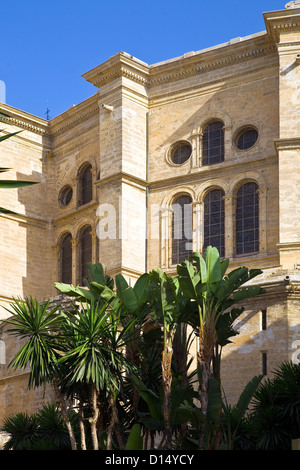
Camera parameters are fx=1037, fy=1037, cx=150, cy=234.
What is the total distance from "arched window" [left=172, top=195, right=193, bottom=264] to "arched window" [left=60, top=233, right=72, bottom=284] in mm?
4960

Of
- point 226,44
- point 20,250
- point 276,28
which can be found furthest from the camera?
point 20,250

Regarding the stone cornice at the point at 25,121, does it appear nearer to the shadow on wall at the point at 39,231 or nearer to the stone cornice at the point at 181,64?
the shadow on wall at the point at 39,231

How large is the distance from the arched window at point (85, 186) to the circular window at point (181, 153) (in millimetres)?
3824

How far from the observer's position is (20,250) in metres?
36.7

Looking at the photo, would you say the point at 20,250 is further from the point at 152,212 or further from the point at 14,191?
the point at 152,212

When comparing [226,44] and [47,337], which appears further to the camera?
[226,44]

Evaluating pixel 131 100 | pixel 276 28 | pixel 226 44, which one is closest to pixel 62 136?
pixel 131 100

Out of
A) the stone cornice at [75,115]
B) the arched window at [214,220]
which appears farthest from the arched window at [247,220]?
the stone cornice at [75,115]

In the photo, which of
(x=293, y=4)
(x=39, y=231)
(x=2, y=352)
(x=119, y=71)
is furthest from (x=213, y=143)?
(x=2, y=352)

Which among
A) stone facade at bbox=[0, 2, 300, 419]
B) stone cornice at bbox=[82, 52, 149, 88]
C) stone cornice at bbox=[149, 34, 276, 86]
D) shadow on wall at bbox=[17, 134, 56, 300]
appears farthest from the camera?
shadow on wall at bbox=[17, 134, 56, 300]

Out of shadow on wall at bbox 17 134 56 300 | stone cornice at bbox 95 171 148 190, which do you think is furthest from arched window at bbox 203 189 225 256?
shadow on wall at bbox 17 134 56 300

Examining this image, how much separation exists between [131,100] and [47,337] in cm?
1563

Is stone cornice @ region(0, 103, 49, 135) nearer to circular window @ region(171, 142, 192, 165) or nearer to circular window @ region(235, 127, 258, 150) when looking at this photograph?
circular window @ region(171, 142, 192, 165)

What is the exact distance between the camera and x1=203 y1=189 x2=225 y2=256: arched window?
109ft
